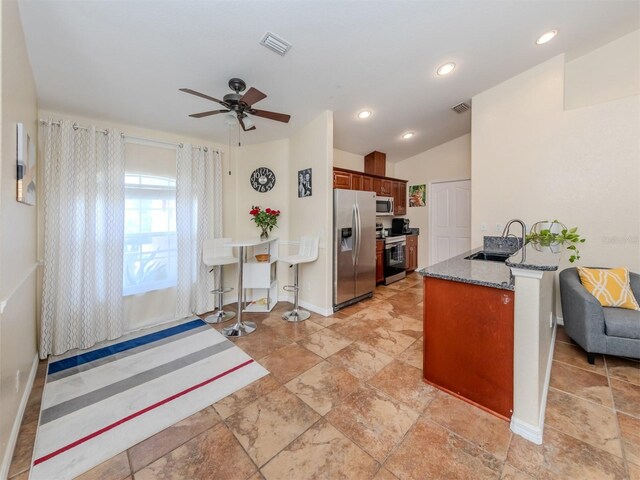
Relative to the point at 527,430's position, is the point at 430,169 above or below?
above

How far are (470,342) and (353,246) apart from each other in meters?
2.23

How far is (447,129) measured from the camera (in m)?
4.67

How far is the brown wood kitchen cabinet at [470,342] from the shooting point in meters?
1.65

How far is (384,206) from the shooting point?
5.30 metres

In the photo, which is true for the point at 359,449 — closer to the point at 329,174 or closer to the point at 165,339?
the point at 165,339

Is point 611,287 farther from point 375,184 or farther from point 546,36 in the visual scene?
point 375,184

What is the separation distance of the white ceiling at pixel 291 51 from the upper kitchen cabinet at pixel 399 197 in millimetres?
2433

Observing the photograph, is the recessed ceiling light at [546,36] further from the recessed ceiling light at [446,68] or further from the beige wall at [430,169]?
the beige wall at [430,169]

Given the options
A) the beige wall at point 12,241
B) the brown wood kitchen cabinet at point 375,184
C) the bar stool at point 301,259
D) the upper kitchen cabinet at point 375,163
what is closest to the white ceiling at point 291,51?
the beige wall at point 12,241

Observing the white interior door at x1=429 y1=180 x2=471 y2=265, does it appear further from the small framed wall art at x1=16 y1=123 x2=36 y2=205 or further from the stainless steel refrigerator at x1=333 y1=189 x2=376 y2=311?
the small framed wall art at x1=16 y1=123 x2=36 y2=205

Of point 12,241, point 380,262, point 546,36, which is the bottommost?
point 380,262

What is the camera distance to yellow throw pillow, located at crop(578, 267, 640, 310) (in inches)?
94.1

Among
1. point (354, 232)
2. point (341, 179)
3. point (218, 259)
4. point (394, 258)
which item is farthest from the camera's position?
point (394, 258)

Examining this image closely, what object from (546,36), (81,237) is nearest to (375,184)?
(546,36)
